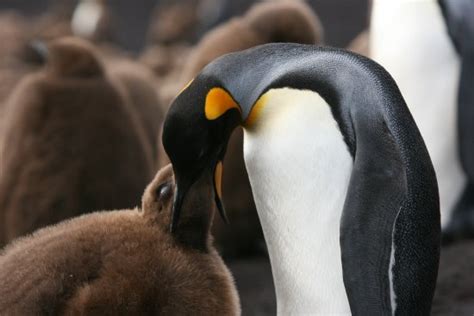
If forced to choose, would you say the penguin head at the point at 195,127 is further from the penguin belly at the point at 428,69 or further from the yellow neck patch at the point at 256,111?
the penguin belly at the point at 428,69

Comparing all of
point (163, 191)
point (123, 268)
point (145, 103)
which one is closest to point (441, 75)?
point (145, 103)

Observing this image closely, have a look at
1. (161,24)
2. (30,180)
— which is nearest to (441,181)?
(30,180)

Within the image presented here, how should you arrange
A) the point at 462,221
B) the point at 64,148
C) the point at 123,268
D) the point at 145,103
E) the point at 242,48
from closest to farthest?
the point at 123,268 < the point at 64,148 < the point at 242,48 < the point at 462,221 < the point at 145,103

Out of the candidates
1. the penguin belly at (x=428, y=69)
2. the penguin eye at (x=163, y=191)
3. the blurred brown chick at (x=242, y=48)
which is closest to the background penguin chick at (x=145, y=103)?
the blurred brown chick at (x=242, y=48)

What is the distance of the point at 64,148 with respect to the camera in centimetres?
360

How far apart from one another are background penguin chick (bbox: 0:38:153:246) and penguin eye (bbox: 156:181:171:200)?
39.8 inches

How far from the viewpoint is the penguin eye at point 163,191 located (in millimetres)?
2641

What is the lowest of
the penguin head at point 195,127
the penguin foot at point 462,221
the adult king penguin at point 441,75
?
the penguin foot at point 462,221

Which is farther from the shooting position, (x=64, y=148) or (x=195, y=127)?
(x=64, y=148)

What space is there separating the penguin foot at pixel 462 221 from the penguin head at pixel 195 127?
6.14ft

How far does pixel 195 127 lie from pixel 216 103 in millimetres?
74

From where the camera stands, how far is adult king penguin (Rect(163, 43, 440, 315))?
7.74 feet

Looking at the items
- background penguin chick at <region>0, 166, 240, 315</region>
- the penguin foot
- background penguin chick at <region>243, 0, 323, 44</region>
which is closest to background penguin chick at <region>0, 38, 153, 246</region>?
background penguin chick at <region>243, 0, 323, 44</region>

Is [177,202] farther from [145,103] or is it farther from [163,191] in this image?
[145,103]
